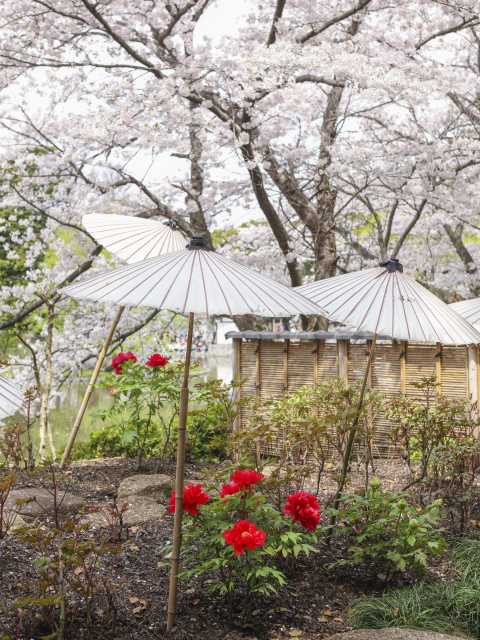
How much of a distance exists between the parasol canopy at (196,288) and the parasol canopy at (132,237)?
249 centimetres

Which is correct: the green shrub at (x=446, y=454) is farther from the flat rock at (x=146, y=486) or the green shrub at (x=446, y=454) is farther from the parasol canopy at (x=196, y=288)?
the parasol canopy at (x=196, y=288)

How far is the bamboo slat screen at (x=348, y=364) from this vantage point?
6.88m

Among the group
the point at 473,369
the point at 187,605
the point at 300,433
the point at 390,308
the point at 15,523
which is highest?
the point at 390,308

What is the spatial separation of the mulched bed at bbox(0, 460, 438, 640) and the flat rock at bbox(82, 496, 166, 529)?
1.17ft

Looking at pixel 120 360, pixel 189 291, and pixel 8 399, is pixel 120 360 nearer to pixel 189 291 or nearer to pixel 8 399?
pixel 189 291

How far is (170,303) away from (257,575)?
4.09 feet

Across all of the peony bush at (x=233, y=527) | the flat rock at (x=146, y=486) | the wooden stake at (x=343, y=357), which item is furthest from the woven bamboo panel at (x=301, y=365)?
the peony bush at (x=233, y=527)

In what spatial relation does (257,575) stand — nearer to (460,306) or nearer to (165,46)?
(460,306)

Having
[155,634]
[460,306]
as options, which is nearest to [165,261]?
[155,634]

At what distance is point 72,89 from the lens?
892 cm

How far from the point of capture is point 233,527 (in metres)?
3.11

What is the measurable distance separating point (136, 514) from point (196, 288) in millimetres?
2407

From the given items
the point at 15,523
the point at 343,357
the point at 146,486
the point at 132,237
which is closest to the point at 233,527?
the point at 15,523

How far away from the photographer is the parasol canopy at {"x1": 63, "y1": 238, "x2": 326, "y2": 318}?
2834 mm
